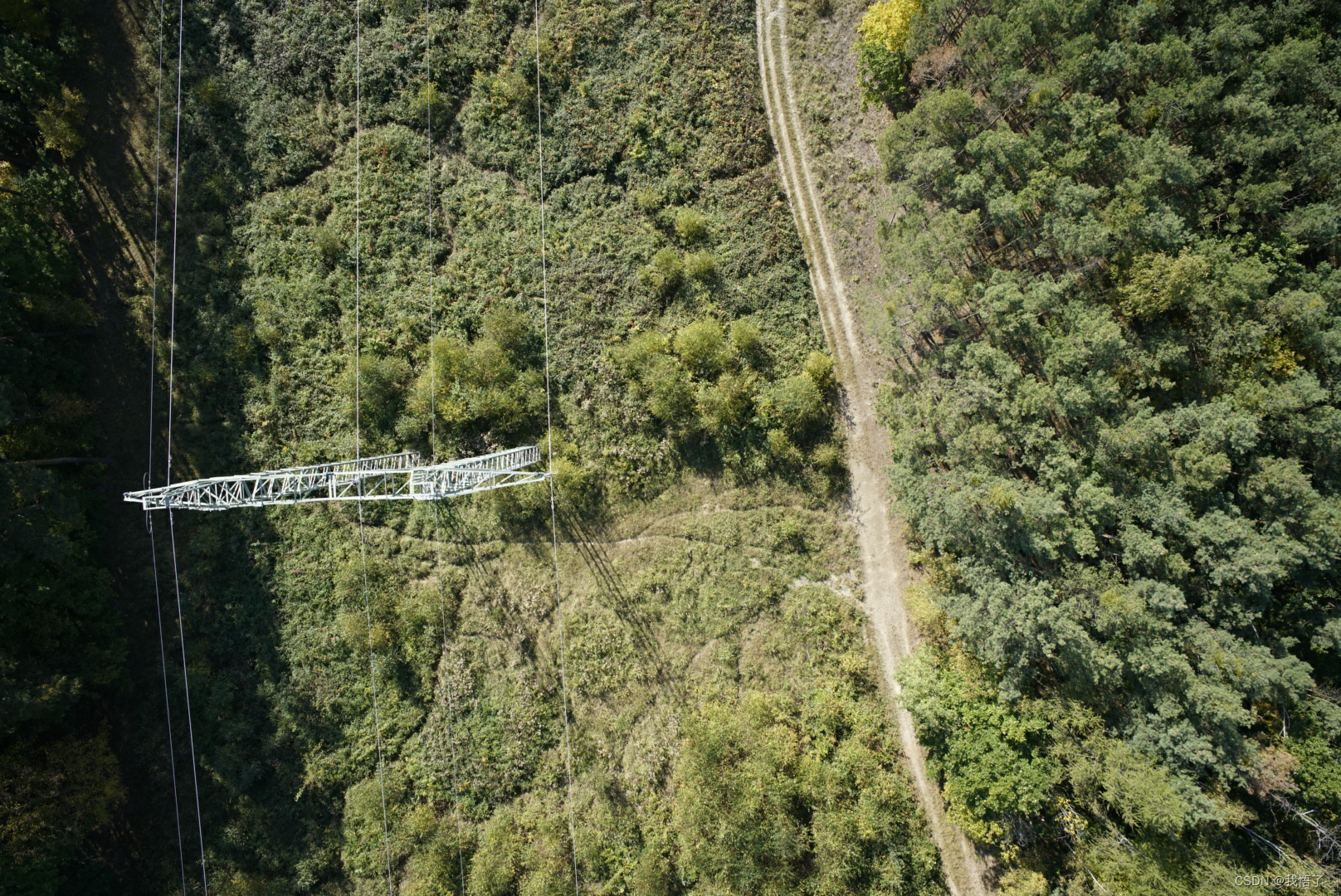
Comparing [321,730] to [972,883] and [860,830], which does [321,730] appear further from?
[972,883]

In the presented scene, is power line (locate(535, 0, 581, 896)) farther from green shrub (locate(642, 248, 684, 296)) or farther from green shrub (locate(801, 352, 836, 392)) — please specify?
green shrub (locate(801, 352, 836, 392))

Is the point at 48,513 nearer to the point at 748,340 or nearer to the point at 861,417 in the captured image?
the point at 748,340

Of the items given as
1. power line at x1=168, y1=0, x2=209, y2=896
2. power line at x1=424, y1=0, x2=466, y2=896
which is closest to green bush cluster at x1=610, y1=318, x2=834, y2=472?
power line at x1=424, y1=0, x2=466, y2=896

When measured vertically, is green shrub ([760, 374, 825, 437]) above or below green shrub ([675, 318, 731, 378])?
below

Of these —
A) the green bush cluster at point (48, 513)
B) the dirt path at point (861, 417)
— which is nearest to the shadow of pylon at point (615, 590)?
the dirt path at point (861, 417)

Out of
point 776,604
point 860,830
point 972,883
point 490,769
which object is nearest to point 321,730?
point 490,769

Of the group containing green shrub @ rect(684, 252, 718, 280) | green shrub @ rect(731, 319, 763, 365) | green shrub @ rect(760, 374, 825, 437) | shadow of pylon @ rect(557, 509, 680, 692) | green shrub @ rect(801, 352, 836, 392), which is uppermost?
green shrub @ rect(684, 252, 718, 280)

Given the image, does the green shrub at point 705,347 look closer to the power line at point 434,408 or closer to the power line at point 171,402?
the power line at point 434,408
